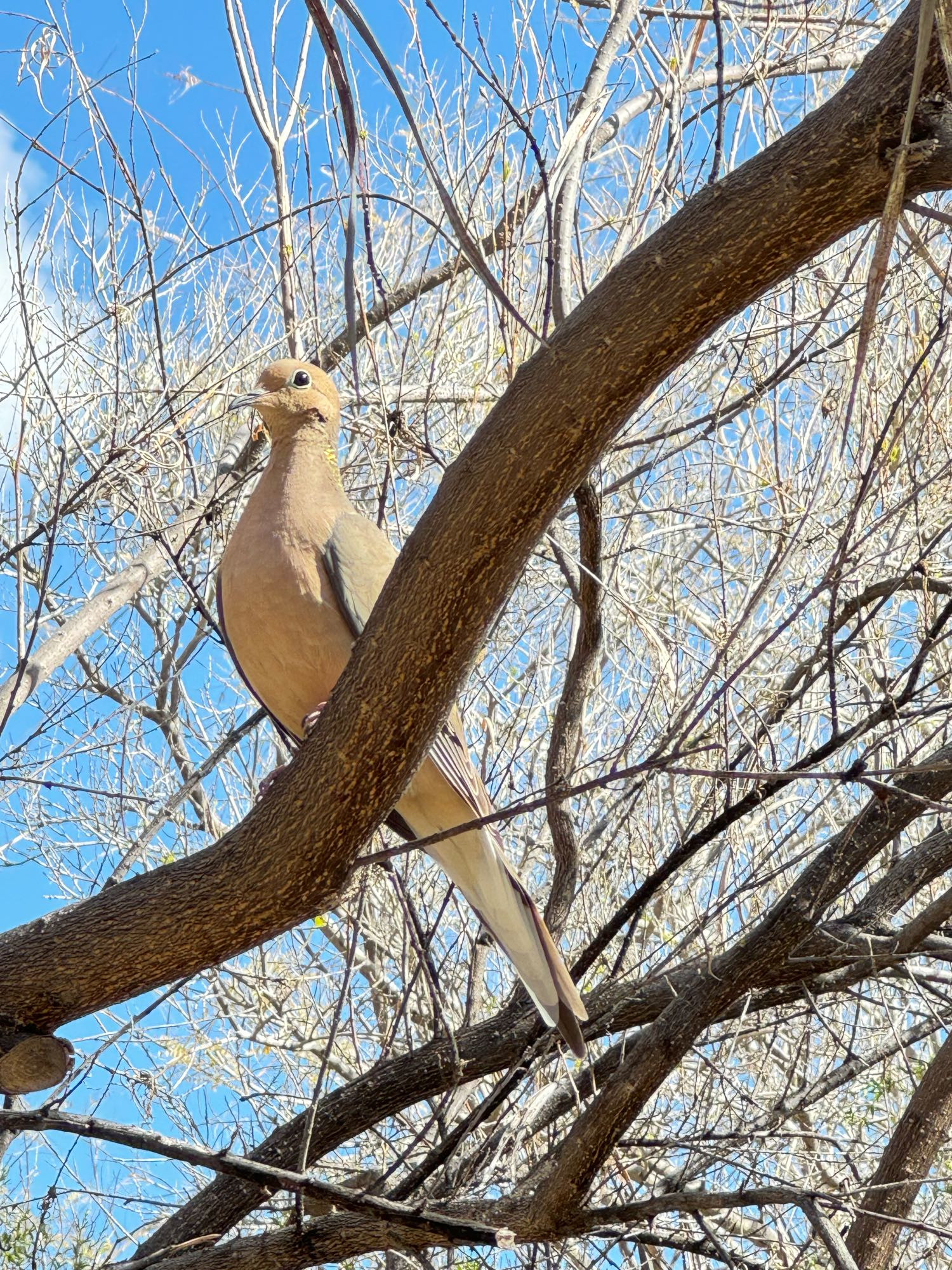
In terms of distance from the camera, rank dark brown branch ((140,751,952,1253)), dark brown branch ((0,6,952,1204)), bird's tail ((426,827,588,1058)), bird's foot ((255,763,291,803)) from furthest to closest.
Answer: dark brown branch ((140,751,952,1253)) < bird's tail ((426,827,588,1058)) < bird's foot ((255,763,291,803)) < dark brown branch ((0,6,952,1204))

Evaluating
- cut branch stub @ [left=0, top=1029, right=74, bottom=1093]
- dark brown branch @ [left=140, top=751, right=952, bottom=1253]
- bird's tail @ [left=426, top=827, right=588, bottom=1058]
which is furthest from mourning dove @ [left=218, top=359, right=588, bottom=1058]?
cut branch stub @ [left=0, top=1029, right=74, bottom=1093]

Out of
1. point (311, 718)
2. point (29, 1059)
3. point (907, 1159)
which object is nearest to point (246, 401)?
point (311, 718)

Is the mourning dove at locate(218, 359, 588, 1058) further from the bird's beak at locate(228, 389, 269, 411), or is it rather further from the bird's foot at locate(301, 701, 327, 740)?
the bird's beak at locate(228, 389, 269, 411)

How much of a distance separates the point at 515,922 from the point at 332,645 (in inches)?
30.4

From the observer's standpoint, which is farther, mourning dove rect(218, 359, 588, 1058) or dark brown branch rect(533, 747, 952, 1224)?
mourning dove rect(218, 359, 588, 1058)

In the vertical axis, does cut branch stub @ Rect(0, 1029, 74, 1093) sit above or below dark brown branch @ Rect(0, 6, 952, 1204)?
above

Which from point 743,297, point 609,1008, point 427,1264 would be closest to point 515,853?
point 609,1008

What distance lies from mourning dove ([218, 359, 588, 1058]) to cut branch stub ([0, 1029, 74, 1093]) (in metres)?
0.87

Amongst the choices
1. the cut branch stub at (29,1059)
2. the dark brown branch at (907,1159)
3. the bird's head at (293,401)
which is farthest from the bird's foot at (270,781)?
the dark brown branch at (907,1159)

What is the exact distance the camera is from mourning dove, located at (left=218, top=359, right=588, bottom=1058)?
2932 mm

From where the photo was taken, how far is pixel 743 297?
1972 mm

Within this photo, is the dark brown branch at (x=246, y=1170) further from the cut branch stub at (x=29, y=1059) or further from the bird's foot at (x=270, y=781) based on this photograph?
the bird's foot at (x=270, y=781)

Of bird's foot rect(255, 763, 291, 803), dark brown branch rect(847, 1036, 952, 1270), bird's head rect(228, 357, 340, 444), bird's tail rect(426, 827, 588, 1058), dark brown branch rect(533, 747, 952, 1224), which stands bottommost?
dark brown branch rect(847, 1036, 952, 1270)

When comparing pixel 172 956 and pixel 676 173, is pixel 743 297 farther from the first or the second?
pixel 676 173
